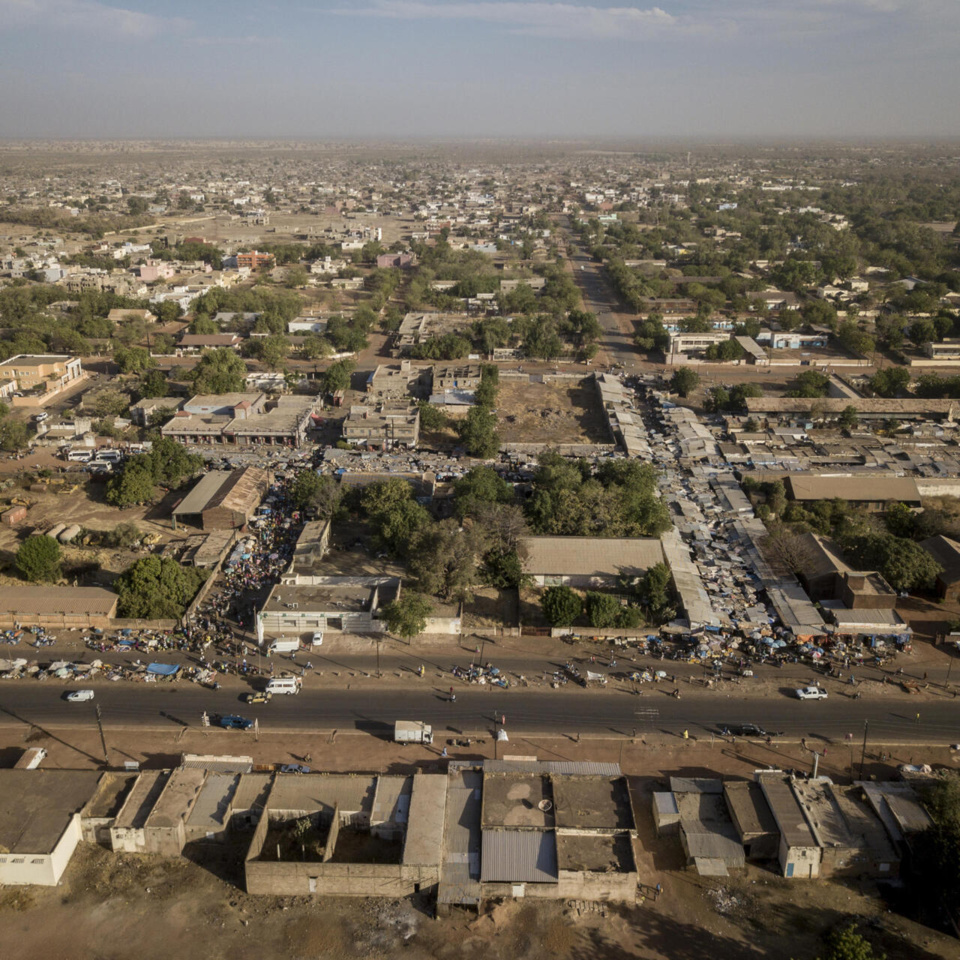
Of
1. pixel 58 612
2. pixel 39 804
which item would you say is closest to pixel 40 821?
pixel 39 804

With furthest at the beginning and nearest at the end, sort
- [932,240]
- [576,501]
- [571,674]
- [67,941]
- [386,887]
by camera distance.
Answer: [932,240]
[576,501]
[571,674]
[386,887]
[67,941]

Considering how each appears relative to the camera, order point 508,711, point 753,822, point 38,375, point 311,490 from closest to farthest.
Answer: point 753,822 < point 508,711 < point 311,490 < point 38,375

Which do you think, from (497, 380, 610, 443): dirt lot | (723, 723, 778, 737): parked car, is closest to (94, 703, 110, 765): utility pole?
(723, 723, 778, 737): parked car

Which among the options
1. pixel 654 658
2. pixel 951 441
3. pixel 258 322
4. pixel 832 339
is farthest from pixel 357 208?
pixel 654 658

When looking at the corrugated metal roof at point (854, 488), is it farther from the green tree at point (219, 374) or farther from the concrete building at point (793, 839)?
the green tree at point (219, 374)

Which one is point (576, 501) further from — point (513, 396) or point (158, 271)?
point (158, 271)

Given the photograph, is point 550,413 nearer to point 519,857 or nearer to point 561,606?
point 561,606
